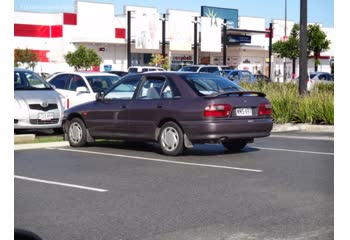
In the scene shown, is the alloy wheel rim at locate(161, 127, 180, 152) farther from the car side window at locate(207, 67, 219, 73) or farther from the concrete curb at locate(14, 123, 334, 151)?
the car side window at locate(207, 67, 219, 73)

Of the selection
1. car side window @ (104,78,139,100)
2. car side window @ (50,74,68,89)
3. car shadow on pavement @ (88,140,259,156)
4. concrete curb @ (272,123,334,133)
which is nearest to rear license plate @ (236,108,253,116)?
car shadow on pavement @ (88,140,259,156)

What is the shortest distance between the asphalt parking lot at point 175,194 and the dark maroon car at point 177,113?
12.9 inches

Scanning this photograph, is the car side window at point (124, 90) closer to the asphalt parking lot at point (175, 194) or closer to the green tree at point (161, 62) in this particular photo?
the asphalt parking lot at point (175, 194)

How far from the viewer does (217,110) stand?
9.73m

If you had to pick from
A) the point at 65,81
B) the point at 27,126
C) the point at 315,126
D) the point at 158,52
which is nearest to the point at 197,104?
the point at 27,126

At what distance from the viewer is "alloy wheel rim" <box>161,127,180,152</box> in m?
10.0

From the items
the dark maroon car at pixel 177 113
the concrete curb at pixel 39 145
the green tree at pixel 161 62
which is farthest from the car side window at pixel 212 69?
the dark maroon car at pixel 177 113

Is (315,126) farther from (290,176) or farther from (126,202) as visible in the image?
(126,202)

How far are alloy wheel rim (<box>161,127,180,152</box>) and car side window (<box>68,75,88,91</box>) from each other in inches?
243

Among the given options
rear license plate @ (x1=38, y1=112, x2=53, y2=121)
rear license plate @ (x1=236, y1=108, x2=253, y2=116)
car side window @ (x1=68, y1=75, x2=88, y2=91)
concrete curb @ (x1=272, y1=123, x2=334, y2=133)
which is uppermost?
car side window @ (x1=68, y1=75, x2=88, y2=91)

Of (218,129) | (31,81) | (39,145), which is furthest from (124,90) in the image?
(31,81)

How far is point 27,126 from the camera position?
12.9 metres

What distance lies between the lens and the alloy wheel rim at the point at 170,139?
10.0 metres

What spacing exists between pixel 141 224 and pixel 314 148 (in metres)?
6.32
